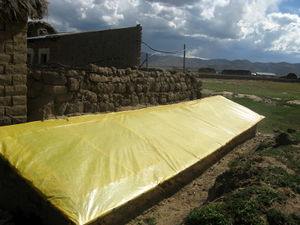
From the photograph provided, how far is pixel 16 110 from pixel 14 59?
2.82 ft

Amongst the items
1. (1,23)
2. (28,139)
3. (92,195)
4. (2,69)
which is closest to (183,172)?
(92,195)

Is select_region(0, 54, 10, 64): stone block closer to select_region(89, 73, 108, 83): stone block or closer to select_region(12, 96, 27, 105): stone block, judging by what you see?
select_region(12, 96, 27, 105): stone block

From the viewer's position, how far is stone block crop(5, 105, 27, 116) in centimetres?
469

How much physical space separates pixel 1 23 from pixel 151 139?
3.22 m

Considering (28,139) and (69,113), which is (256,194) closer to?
(28,139)

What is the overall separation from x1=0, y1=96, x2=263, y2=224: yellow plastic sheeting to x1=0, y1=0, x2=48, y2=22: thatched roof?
5.72ft

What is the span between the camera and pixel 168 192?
4633mm

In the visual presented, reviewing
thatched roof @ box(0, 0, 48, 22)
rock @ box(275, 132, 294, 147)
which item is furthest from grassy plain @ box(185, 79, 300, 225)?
thatched roof @ box(0, 0, 48, 22)

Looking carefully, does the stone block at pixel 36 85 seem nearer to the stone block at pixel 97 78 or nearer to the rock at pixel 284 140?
Result: the stone block at pixel 97 78

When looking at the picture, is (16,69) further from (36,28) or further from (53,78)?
(36,28)

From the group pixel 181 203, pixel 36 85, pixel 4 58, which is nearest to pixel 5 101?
pixel 4 58

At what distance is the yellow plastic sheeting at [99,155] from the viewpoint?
341 centimetres

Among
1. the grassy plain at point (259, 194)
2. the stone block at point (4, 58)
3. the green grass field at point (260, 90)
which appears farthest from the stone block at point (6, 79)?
the green grass field at point (260, 90)

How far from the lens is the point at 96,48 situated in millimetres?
10141
